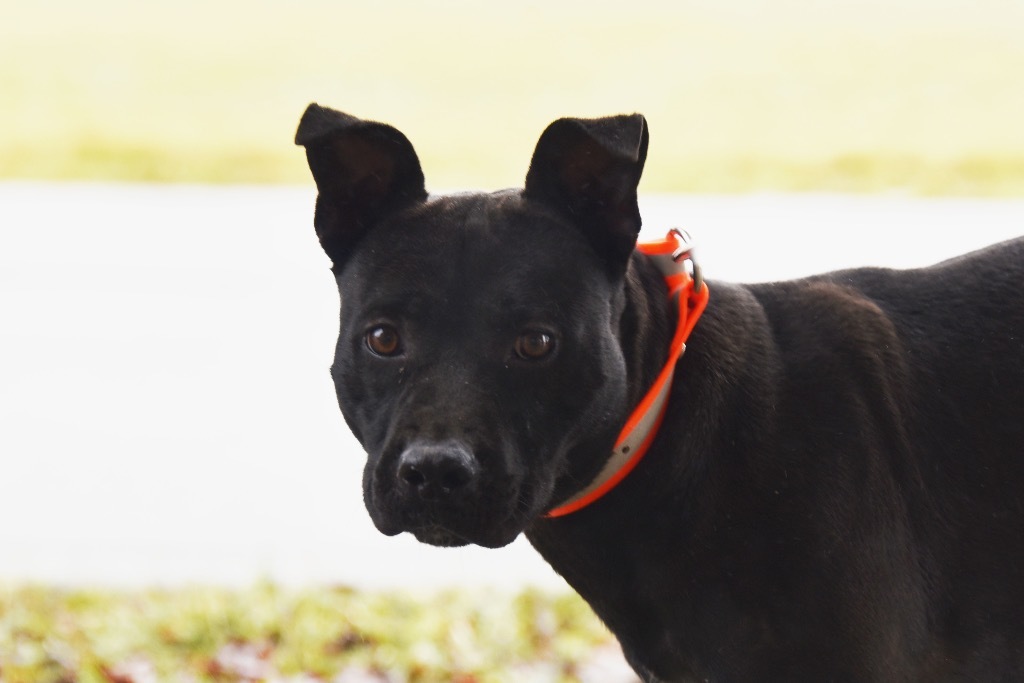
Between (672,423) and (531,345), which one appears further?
(672,423)

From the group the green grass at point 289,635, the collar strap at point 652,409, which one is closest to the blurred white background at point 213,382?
the green grass at point 289,635

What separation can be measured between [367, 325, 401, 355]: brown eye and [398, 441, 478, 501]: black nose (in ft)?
0.83

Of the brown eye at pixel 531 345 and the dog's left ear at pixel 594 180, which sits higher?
the dog's left ear at pixel 594 180

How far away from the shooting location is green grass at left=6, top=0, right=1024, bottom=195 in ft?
33.6

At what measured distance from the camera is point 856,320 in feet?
8.71

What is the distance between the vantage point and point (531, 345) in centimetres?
242

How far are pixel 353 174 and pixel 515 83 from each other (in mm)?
8549

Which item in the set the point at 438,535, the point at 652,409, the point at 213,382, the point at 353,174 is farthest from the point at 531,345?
the point at 213,382

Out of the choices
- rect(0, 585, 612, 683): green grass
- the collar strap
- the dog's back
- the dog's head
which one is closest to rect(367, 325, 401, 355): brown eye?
the dog's head

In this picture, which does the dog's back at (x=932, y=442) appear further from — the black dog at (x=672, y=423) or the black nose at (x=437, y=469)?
the black nose at (x=437, y=469)

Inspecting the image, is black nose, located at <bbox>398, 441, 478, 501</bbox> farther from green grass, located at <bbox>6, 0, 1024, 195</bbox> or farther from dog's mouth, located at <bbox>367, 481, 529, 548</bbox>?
green grass, located at <bbox>6, 0, 1024, 195</bbox>

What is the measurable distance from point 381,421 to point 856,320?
98 centimetres

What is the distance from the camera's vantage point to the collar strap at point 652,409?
250 cm

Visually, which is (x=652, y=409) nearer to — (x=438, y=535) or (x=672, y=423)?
(x=672, y=423)
